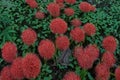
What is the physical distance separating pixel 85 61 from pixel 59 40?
0.36m

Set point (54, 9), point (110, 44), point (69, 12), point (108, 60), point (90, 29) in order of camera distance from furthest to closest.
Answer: point (69, 12) < point (54, 9) < point (90, 29) < point (110, 44) < point (108, 60)

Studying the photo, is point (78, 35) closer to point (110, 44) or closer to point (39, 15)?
point (110, 44)

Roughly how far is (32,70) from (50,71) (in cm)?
44

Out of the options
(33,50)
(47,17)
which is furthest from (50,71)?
(47,17)

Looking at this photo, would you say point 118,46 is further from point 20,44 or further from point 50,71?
point 20,44

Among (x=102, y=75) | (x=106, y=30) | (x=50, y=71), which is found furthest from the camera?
(x=106, y=30)

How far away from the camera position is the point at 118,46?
3.01 meters

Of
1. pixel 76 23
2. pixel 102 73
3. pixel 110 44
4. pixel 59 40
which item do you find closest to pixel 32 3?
pixel 76 23

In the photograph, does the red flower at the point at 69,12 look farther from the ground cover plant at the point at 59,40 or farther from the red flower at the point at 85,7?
the red flower at the point at 85,7

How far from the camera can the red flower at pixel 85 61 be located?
8.02ft

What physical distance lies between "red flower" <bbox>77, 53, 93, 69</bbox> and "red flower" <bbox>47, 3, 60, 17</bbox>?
0.73 m

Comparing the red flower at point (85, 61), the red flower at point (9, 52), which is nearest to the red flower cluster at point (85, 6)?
the red flower at point (85, 61)

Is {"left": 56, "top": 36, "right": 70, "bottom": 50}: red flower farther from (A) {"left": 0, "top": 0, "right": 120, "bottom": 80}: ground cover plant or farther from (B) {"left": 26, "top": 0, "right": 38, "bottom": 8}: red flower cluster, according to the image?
(B) {"left": 26, "top": 0, "right": 38, "bottom": 8}: red flower cluster

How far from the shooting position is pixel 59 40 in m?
2.62
